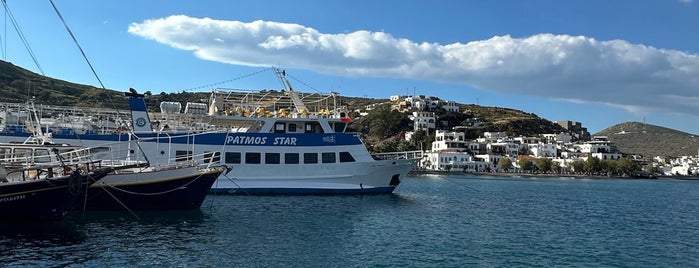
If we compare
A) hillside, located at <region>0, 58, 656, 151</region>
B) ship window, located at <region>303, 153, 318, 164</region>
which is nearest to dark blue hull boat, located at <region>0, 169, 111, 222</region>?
ship window, located at <region>303, 153, 318, 164</region>

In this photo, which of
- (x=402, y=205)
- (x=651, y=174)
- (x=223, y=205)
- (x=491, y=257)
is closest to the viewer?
(x=491, y=257)

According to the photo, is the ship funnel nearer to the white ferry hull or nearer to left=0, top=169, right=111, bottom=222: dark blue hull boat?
the white ferry hull

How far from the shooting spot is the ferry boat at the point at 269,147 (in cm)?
3503

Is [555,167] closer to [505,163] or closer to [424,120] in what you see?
[505,163]

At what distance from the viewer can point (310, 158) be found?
3622cm

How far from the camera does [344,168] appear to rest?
36.6 m

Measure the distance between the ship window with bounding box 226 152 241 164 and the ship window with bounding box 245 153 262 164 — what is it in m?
0.50

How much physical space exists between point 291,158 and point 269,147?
1510mm

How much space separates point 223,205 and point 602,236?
1740cm

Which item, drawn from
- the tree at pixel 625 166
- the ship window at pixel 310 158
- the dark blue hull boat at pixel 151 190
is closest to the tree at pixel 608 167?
→ the tree at pixel 625 166

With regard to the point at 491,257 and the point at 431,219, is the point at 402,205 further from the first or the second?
the point at 491,257

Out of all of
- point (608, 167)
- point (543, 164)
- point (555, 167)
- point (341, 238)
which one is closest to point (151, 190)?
point (341, 238)

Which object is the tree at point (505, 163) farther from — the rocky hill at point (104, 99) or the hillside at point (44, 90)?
the hillside at point (44, 90)

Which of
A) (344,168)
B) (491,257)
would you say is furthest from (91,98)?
(491,257)
